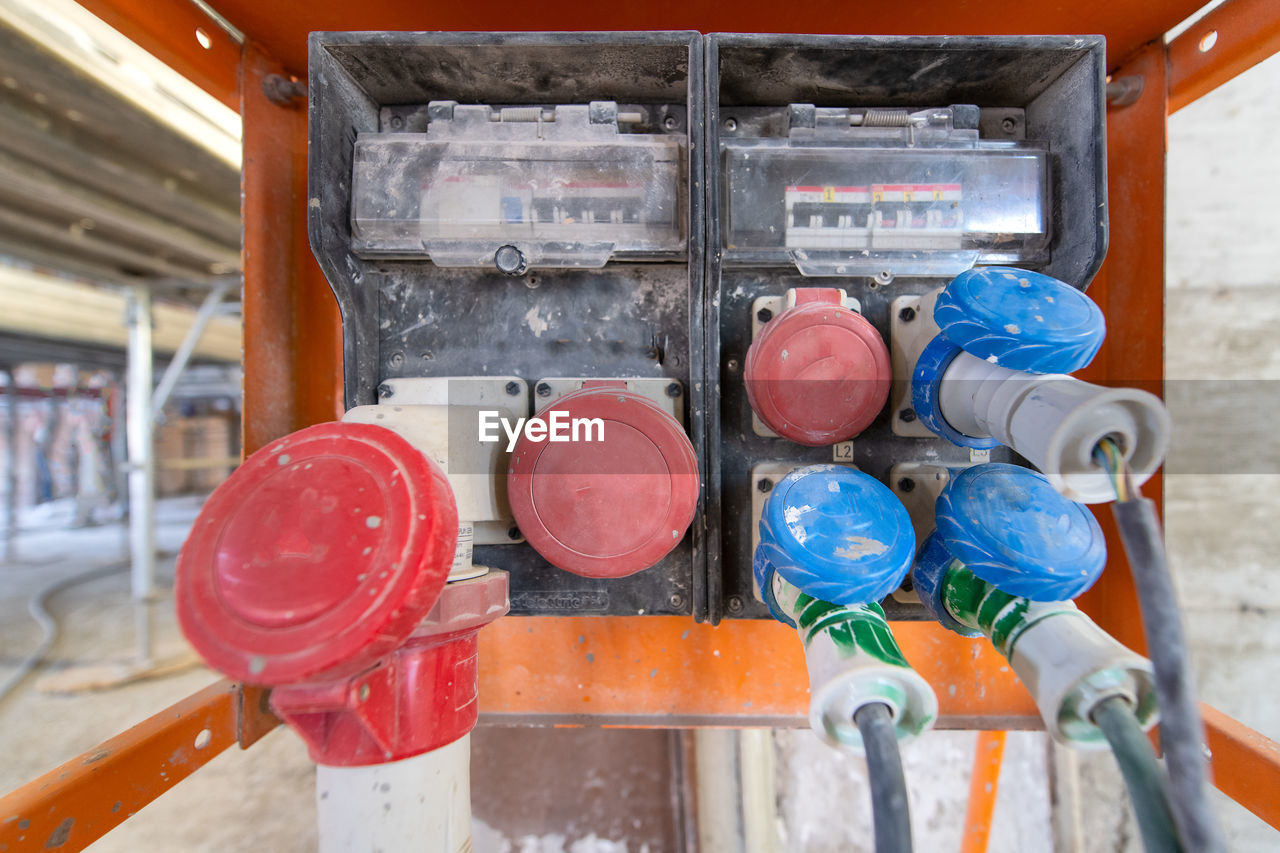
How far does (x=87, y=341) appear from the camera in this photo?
3.29m

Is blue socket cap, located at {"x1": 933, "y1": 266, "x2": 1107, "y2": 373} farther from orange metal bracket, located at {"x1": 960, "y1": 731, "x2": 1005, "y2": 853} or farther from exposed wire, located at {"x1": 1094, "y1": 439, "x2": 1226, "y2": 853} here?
orange metal bracket, located at {"x1": 960, "y1": 731, "x2": 1005, "y2": 853}

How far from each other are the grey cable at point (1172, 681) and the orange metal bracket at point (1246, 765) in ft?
1.35

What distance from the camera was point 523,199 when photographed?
0.51 metres

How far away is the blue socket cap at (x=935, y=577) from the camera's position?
46 centimetres

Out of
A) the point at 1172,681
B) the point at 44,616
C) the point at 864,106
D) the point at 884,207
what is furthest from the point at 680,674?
the point at 44,616

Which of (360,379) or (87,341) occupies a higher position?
(87,341)

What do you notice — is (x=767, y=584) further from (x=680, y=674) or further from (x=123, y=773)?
(x=123, y=773)

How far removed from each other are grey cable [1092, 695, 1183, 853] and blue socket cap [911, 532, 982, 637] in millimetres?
137

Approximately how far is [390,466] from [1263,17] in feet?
3.02

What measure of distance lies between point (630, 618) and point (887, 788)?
1.37ft

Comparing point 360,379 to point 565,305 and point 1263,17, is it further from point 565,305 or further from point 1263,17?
point 1263,17

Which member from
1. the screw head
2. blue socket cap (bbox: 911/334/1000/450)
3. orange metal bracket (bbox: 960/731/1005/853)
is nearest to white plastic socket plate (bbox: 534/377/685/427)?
the screw head

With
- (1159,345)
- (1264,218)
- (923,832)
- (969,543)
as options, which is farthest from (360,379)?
(1264,218)

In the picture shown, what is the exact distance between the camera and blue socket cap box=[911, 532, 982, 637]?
461 millimetres
